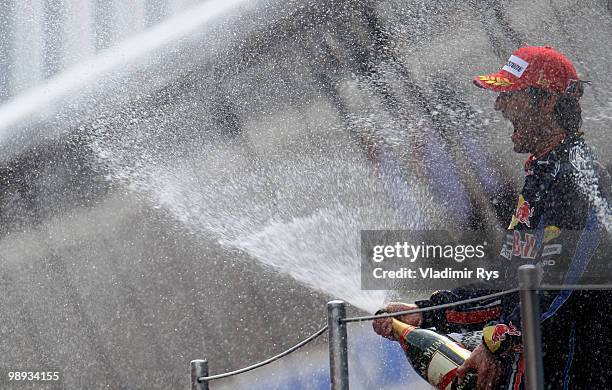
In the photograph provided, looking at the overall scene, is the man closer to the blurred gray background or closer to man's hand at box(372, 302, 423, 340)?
man's hand at box(372, 302, 423, 340)

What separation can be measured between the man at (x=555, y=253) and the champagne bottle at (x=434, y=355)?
0.02 meters

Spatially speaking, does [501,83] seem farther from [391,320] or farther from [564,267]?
[391,320]

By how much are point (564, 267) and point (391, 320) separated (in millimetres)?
370

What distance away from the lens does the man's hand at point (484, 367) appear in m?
1.54

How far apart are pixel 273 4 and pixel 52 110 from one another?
658 millimetres

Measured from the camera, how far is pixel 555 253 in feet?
5.12

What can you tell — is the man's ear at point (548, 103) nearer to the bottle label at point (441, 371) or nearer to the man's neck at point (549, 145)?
the man's neck at point (549, 145)

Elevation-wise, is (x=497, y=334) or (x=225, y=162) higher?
(x=225, y=162)

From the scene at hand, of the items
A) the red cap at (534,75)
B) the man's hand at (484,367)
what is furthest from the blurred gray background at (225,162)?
the man's hand at (484,367)

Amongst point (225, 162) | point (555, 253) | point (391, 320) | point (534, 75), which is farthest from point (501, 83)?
point (225, 162)

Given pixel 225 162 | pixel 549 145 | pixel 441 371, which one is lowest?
pixel 441 371

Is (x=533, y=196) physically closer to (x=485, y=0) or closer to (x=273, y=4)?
(x=485, y=0)

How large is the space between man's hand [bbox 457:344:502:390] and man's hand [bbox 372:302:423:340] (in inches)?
6.7

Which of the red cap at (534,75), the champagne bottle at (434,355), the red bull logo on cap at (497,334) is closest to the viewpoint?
the red bull logo on cap at (497,334)
